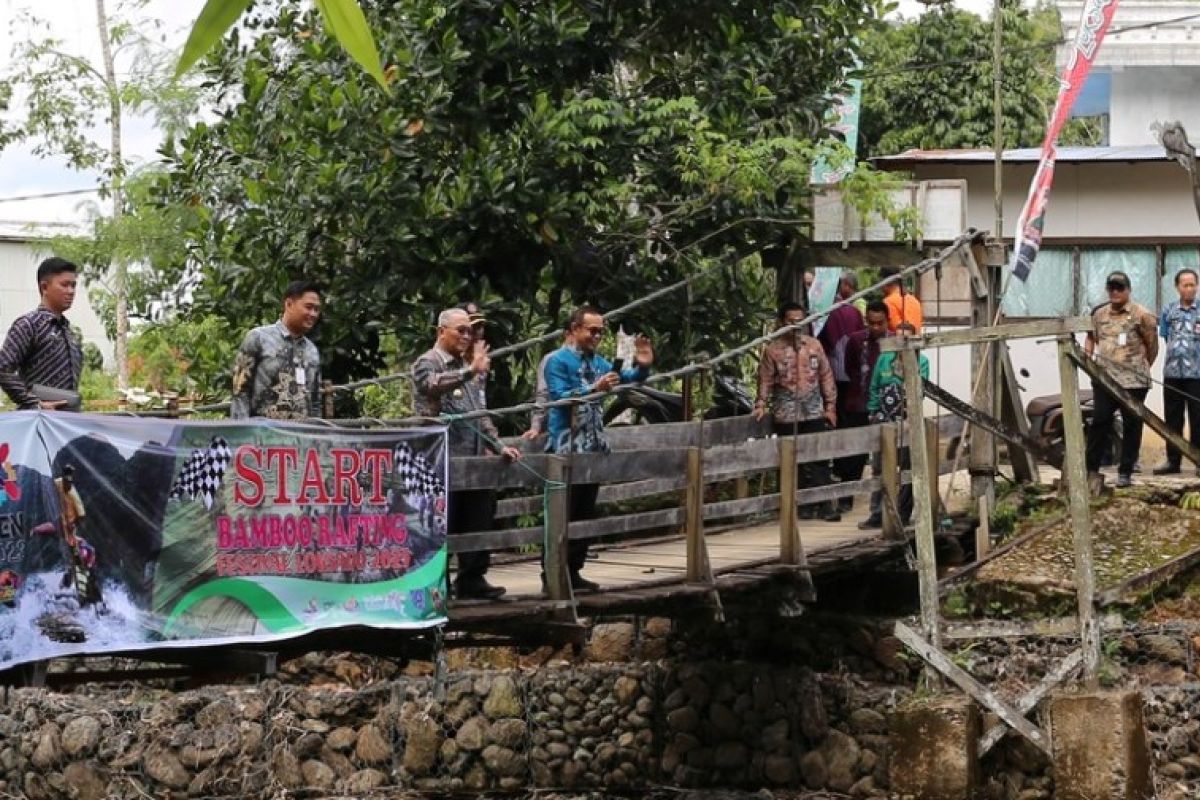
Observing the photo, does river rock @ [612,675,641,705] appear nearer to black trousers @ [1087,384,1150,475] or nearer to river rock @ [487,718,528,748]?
river rock @ [487,718,528,748]

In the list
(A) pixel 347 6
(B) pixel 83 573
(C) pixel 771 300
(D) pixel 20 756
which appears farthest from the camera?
(D) pixel 20 756

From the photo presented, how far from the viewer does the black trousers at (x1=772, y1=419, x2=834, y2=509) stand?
1132 cm

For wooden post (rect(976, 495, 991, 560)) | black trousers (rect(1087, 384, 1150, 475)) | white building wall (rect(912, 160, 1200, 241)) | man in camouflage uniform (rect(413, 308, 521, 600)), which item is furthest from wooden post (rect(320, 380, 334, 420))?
white building wall (rect(912, 160, 1200, 241))

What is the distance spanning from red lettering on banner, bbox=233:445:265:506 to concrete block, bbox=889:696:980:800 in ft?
13.3

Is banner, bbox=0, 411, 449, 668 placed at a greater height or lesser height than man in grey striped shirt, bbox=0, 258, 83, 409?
lesser

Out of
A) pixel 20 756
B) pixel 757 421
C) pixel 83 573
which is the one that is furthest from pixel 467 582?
pixel 20 756

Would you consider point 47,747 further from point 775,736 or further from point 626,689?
point 775,736

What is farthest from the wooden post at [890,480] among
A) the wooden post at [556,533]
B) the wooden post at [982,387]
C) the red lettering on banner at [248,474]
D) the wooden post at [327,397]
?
the red lettering on banner at [248,474]

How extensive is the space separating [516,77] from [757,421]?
106 inches

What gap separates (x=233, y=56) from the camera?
41.0 ft

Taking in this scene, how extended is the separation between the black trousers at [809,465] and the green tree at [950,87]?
11.9 m

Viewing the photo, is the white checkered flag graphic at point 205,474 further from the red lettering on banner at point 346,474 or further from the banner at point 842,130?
the banner at point 842,130

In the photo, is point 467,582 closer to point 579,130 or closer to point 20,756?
point 579,130

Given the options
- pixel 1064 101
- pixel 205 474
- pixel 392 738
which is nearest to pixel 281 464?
pixel 205 474
